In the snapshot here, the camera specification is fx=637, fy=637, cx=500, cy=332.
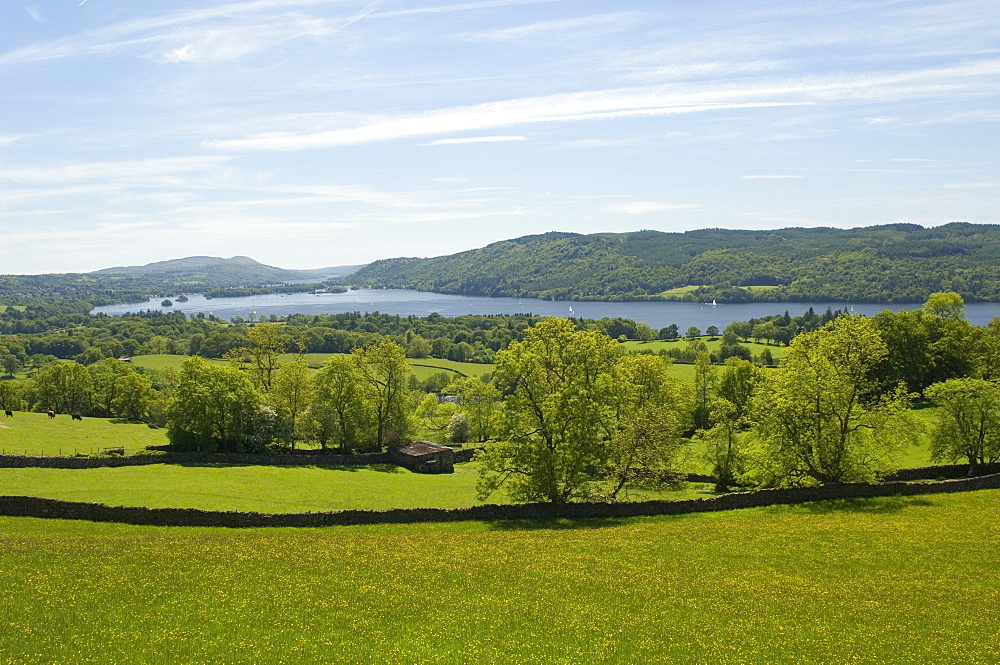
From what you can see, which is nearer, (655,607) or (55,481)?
(655,607)

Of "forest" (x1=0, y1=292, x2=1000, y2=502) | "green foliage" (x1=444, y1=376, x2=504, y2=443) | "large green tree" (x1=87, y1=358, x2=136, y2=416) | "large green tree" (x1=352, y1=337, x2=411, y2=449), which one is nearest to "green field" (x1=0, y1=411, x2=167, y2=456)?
"forest" (x1=0, y1=292, x2=1000, y2=502)

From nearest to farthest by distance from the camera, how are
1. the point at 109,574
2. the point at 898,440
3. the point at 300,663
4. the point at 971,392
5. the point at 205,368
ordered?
the point at 300,663, the point at 109,574, the point at 898,440, the point at 971,392, the point at 205,368

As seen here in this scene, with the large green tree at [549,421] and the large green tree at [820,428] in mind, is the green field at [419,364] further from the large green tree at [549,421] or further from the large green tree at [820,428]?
the large green tree at [820,428]

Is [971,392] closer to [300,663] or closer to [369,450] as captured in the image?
[300,663]

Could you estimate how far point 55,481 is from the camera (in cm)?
3788

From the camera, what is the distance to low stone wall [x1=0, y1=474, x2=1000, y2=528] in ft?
99.7

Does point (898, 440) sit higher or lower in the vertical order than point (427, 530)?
higher

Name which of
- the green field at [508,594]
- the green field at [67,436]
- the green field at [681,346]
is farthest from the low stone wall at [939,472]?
the green field at [681,346]

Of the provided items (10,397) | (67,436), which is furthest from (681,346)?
(10,397)

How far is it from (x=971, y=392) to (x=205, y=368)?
5857 centimetres

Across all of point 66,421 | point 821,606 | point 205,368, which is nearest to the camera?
point 821,606

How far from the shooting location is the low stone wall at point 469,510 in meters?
30.4

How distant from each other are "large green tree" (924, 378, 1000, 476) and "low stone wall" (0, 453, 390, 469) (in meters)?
41.8

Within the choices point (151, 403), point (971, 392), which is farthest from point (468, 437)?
point (971, 392)
